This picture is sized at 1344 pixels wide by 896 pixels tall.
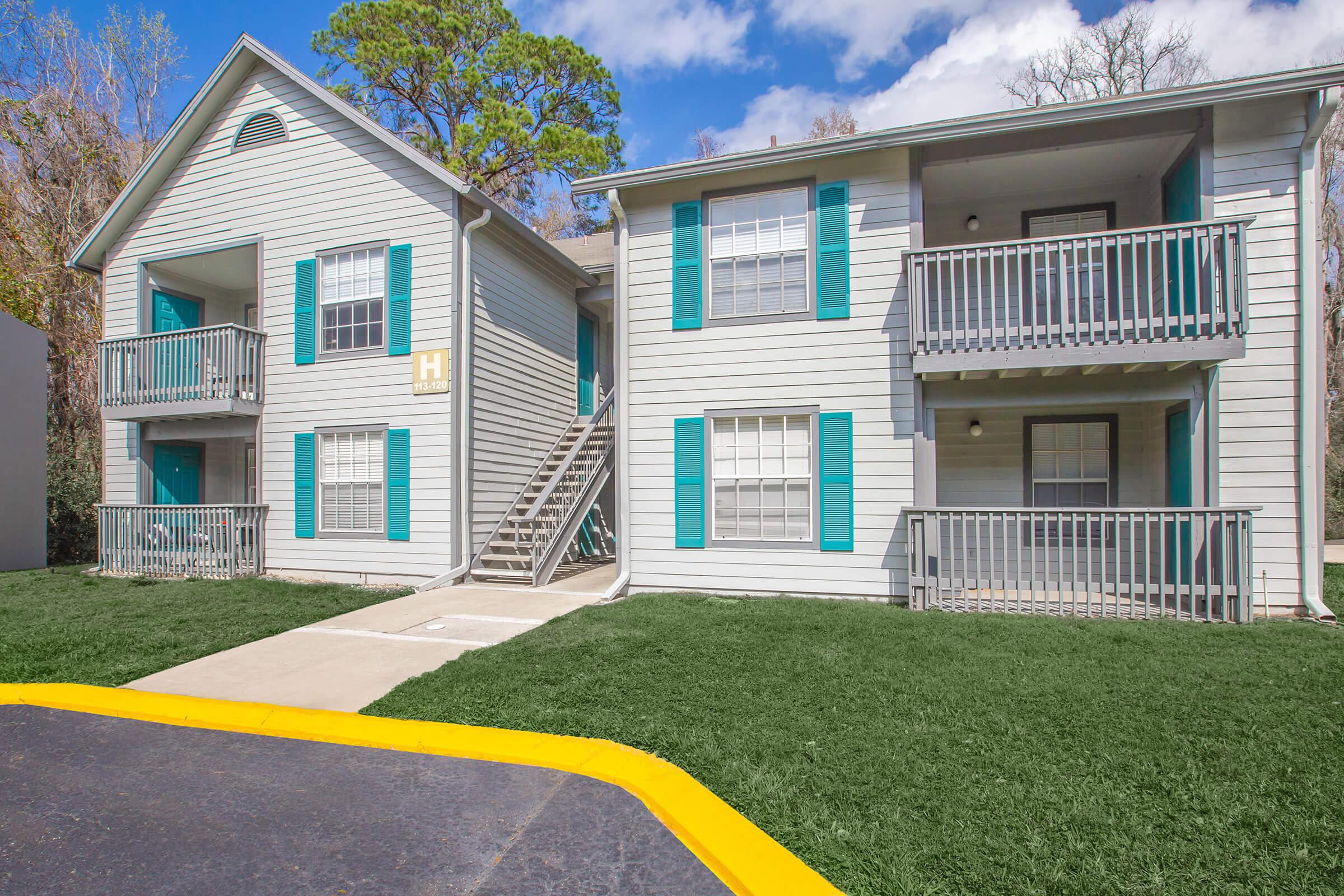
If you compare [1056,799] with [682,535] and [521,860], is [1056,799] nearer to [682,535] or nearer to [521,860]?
[521,860]

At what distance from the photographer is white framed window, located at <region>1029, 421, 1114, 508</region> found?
9219 millimetres

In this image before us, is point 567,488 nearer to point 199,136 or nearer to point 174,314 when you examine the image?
point 174,314

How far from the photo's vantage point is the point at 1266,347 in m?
7.43

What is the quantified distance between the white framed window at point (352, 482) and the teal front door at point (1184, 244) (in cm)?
975

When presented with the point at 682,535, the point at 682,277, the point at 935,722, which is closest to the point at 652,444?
the point at 682,535

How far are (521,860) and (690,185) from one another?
305 inches

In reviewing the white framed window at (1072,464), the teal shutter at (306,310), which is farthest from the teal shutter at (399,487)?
the white framed window at (1072,464)

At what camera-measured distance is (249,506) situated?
10.7 metres

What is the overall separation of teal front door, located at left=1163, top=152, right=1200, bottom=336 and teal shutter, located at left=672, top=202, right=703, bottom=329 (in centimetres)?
490

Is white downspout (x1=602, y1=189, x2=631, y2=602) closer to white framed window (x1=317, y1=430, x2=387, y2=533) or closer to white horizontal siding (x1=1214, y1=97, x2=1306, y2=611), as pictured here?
white framed window (x1=317, y1=430, x2=387, y2=533)

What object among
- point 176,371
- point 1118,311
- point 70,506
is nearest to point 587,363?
point 176,371

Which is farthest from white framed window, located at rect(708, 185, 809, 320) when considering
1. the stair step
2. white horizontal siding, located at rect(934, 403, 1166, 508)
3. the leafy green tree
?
the leafy green tree

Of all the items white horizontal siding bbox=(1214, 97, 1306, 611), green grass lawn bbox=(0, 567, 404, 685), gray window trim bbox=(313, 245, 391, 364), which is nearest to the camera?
green grass lawn bbox=(0, 567, 404, 685)

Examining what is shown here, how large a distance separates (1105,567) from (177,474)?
44.8 ft
